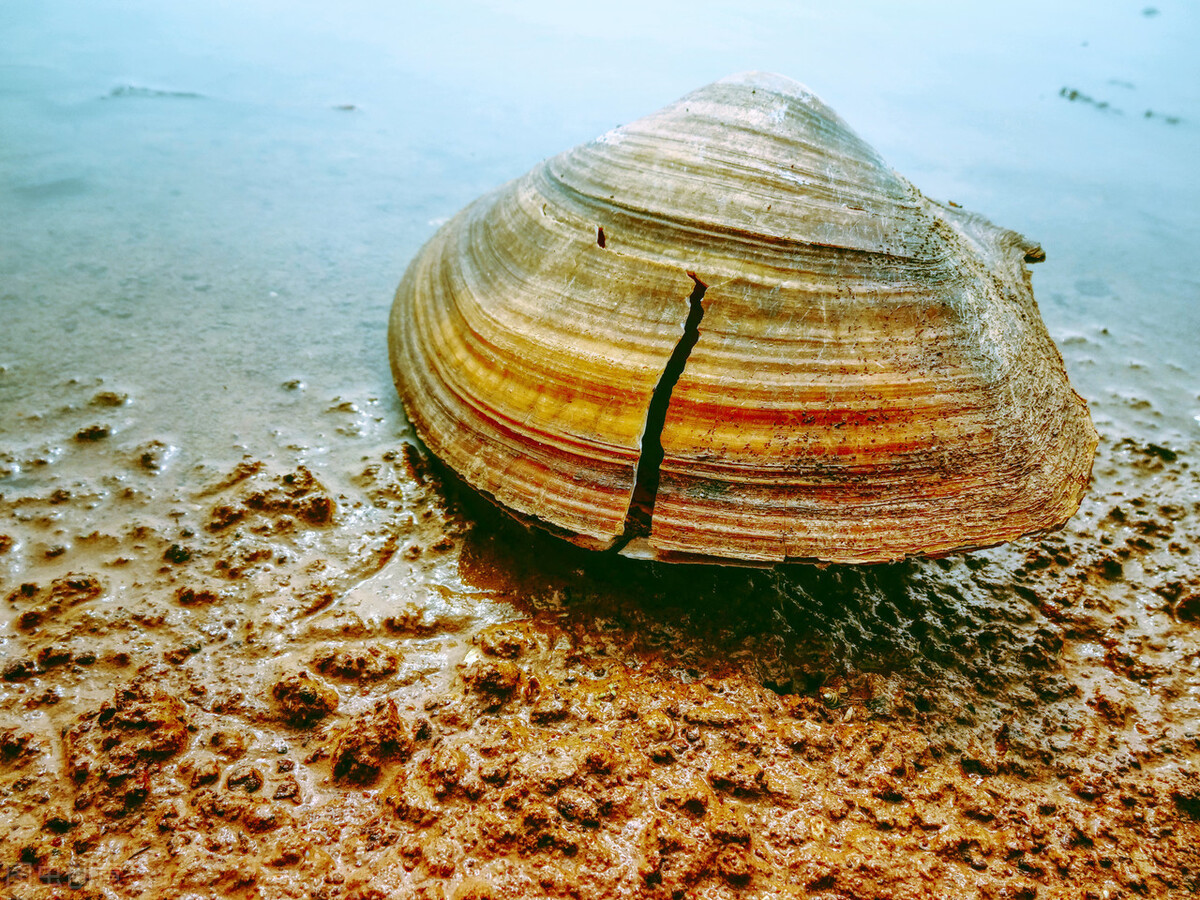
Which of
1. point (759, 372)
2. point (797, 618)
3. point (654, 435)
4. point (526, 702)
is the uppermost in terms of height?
point (759, 372)

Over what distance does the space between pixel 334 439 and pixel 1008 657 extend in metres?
1.94

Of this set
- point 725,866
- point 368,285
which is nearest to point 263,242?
point 368,285

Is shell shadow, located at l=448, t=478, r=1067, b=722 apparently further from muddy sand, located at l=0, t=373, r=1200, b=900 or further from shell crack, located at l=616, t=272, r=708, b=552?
shell crack, located at l=616, t=272, r=708, b=552

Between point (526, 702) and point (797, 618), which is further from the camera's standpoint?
point (797, 618)

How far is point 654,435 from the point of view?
5.50 ft

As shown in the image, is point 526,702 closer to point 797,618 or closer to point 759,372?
point 797,618


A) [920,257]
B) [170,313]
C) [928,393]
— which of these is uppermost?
[920,257]

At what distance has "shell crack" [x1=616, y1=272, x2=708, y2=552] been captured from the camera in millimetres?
1616

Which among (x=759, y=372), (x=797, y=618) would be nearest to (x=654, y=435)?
(x=759, y=372)

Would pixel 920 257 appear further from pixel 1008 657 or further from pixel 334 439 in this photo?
pixel 334 439

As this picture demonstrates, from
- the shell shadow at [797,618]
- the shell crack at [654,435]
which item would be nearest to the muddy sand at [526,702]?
the shell shadow at [797,618]

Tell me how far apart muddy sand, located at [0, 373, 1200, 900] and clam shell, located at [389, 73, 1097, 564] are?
254 mm

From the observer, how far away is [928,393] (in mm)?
1646

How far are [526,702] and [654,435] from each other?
2.15 feet
